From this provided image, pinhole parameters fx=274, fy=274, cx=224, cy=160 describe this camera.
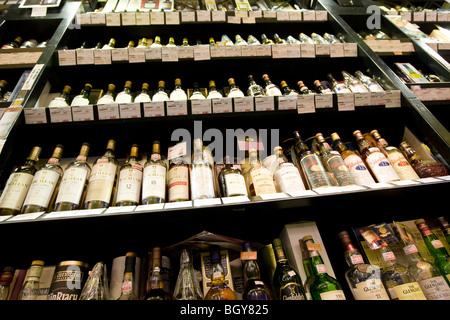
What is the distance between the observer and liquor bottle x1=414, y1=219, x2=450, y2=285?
3.87 ft

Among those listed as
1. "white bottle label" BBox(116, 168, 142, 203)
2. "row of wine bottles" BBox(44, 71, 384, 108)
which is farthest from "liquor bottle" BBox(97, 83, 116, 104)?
"white bottle label" BBox(116, 168, 142, 203)

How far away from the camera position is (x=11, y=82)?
1908mm

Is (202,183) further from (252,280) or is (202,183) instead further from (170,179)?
(252,280)

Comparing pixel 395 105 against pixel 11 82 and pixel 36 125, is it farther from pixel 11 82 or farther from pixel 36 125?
pixel 11 82

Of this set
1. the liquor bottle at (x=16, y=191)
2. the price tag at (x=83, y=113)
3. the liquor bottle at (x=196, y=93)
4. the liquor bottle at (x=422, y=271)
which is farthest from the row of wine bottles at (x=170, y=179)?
the liquor bottle at (x=196, y=93)

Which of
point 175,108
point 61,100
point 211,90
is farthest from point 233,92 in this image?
point 61,100

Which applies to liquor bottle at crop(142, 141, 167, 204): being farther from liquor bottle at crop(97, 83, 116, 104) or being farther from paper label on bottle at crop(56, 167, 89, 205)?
liquor bottle at crop(97, 83, 116, 104)

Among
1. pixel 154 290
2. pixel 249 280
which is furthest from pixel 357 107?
pixel 154 290

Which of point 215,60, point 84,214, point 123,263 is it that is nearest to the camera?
point 84,214

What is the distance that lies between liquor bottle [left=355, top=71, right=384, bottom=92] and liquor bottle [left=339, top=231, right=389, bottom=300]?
938 millimetres

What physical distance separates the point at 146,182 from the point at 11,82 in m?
1.49

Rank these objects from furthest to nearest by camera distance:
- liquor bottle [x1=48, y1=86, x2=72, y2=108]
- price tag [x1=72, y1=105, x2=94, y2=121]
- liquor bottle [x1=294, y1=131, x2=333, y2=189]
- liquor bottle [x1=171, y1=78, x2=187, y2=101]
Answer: liquor bottle [x1=171, y1=78, x2=187, y2=101]
liquor bottle [x1=48, y1=86, x2=72, y2=108]
price tag [x1=72, y1=105, x2=94, y2=121]
liquor bottle [x1=294, y1=131, x2=333, y2=189]

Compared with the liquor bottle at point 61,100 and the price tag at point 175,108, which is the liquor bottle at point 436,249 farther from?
the liquor bottle at point 61,100

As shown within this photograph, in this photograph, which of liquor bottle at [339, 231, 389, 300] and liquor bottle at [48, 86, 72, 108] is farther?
liquor bottle at [48, 86, 72, 108]
